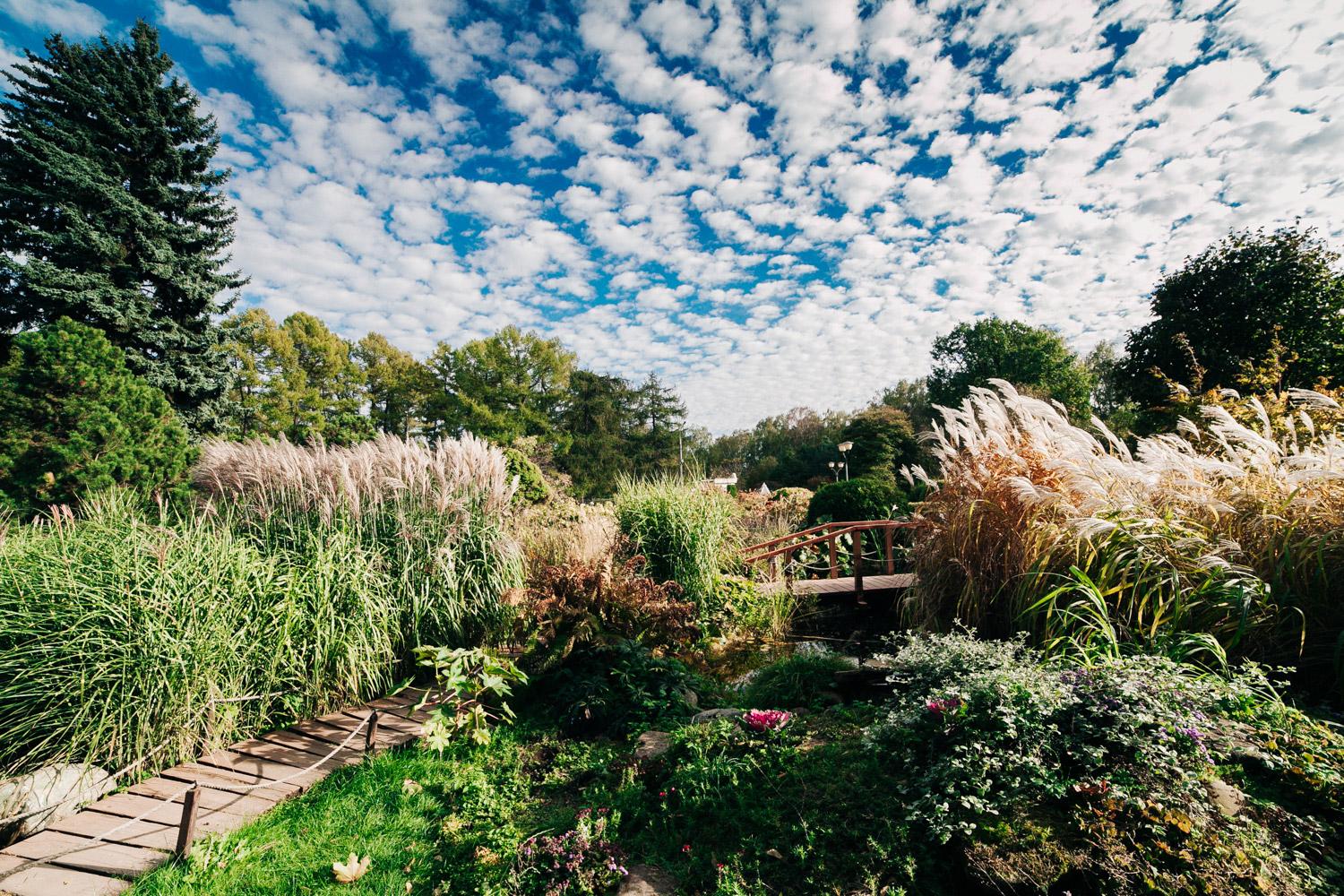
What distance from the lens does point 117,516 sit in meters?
4.49

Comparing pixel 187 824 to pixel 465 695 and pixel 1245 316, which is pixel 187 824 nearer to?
pixel 465 695

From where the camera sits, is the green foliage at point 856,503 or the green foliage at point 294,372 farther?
the green foliage at point 294,372

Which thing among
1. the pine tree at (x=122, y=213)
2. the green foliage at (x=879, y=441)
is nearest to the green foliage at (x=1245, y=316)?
the green foliage at (x=879, y=441)

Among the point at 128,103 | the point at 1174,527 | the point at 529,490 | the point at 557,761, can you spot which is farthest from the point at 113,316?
the point at 1174,527

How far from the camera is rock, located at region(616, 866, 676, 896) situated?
2129 mm

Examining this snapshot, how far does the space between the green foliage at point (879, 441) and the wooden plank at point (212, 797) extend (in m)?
25.3

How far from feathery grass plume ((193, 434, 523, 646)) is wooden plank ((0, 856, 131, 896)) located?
196cm

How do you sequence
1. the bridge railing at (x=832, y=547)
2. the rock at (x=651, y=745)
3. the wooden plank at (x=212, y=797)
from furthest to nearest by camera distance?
the bridge railing at (x=832, y=547), the rock at (x=651, y=745), the wooden plank at (x=212, y=797)

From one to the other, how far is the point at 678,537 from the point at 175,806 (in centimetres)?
415

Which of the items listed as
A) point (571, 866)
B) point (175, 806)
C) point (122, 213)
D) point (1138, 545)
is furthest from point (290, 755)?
point (122, 213)

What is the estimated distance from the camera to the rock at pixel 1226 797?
5.98ft

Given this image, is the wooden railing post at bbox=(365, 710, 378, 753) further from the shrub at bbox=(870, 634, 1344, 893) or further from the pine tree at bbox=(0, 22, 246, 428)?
the pine tree at bbox=(0, 22, 246, 428)

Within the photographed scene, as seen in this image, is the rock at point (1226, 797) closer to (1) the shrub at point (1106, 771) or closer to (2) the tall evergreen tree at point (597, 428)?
(1) the shrub at point (1106, 771)

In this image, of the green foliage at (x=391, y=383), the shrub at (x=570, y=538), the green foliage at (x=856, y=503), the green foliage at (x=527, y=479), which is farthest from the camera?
the green foliage at (x=391, y=383)
